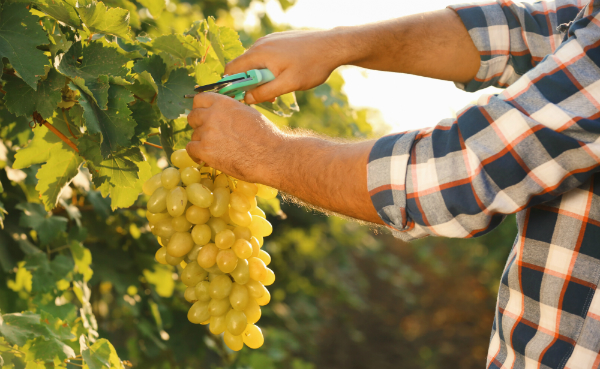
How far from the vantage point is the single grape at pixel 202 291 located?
123 centimetres

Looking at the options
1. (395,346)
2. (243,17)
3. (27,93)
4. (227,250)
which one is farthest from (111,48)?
(395,346)

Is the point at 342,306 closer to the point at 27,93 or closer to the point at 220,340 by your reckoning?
the point at 220,340

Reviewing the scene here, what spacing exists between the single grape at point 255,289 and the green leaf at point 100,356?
42cm

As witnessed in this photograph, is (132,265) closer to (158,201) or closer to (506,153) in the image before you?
(158,201)

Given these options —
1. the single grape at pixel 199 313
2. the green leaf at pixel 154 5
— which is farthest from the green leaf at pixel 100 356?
the green leaf at pixel 154 5

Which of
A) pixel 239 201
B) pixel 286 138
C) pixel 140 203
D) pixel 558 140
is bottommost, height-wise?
pixel 140 203

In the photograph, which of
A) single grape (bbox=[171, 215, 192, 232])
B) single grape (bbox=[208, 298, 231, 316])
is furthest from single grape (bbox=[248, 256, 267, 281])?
single grape (bbox=[171, 215, 192, 232])

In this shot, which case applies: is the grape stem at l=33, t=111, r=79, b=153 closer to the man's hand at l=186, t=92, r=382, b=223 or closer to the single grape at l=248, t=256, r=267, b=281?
the man's hand at l=186, t=92, r=382, b=223

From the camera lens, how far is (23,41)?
98cm

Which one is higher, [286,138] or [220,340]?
[286,138]

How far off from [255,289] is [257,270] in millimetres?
58

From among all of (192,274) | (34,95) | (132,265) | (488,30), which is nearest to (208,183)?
(192,274)

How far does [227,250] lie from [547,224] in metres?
0.77

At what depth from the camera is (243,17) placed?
10.5 feet
